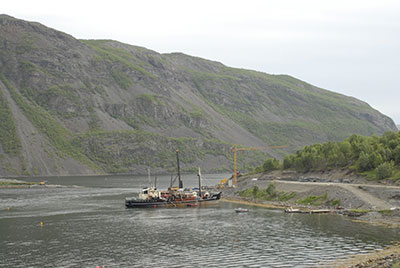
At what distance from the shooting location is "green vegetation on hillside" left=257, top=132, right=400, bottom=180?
112 m

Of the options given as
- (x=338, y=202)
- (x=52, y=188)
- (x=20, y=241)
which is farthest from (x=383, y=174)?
(x=52, y=188)

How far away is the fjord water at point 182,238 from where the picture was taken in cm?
5928

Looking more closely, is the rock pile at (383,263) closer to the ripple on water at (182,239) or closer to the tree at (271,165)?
the ripple on water at (182,239)

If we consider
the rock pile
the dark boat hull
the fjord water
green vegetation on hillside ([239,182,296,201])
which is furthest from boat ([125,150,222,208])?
the rock pile

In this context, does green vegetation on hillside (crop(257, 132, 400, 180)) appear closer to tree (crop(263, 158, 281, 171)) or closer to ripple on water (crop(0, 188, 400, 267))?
tree (crop(263, 158, 281, 171))

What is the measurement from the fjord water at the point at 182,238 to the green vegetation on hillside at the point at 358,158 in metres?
27.0

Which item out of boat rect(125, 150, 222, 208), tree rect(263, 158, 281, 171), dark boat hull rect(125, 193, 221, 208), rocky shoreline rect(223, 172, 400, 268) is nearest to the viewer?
rocky shoreline rect(223, 172, 400, 268)

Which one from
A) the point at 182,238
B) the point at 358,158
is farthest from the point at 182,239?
the point at 358,158

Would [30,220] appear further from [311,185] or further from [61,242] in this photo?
[311,185]

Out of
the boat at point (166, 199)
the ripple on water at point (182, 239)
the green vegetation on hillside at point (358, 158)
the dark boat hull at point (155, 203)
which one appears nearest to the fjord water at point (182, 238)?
the ripple on water at point (182, 239)

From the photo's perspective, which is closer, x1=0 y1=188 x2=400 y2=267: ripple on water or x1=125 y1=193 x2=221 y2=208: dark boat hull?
x1=0 y1=188 x2=400 y2=267: ripple on water

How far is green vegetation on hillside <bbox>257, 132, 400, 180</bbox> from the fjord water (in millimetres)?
27017

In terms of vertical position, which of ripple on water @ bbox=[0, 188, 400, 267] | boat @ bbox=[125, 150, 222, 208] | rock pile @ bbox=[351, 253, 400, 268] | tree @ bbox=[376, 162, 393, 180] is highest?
tree @ bbox=[376, 162, 393, 180]

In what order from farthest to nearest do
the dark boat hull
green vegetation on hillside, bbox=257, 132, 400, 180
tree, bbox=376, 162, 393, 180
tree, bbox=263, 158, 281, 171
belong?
tree, bbox=263, 158, 281, 171
the dark boat hull
green vegetation on hillside, bbox=257, 132, 400, 180
tree, bbox=376, 162, 393, 180
